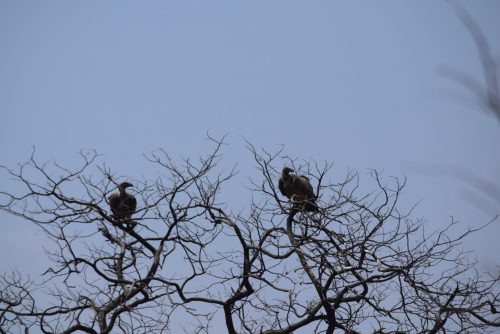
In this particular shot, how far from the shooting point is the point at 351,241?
5312 mm

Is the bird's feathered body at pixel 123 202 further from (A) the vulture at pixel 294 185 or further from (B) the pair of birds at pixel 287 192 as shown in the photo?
(A) the vulture at pixel 294 185

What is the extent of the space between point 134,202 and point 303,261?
2.66m

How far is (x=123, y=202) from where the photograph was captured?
6609mm

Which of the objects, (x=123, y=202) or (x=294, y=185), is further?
(x=294, y=185)

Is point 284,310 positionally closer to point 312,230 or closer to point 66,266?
point 312,230

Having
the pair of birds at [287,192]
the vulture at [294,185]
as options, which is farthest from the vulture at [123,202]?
the vulture at [294,185]

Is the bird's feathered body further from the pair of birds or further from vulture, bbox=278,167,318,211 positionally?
vulture, bbox=278,167,318,211

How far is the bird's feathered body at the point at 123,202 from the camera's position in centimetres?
627

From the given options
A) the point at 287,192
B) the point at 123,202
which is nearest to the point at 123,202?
the point at 123,202

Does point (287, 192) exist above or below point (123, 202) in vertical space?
above

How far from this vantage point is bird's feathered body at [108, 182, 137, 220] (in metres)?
6.27

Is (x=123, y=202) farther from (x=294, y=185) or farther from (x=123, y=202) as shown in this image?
(x=294, y=185)

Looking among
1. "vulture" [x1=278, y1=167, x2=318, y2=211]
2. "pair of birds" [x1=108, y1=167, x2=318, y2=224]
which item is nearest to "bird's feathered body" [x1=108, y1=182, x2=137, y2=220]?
"pair of birds" [x1=108, y1=167, x2=318, y2=224]

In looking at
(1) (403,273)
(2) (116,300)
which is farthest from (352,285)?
(2) (116,300)
